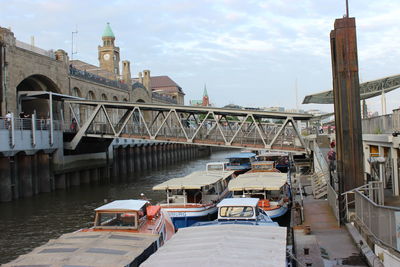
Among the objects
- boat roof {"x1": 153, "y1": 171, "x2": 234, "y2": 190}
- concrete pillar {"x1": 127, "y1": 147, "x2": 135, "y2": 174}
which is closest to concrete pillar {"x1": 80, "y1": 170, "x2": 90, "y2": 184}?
concrete pillar {"x1": 127, "y1": 147, "x2": 135, "y2": 174}

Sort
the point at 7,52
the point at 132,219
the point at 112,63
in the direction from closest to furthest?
the point at 132,219 < the point at 7,52 < the point at 112,63

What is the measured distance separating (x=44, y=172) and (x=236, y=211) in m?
26.7

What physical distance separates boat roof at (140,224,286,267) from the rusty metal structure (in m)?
6.99

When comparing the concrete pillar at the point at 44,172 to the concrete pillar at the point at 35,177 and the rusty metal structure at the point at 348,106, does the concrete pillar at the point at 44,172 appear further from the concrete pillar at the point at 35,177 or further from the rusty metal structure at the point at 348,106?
the rusty metal structure at the point at 348,106

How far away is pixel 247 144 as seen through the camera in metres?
36.4

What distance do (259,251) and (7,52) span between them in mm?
38014

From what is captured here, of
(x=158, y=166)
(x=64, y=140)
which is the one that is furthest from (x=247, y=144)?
(x=158, y=166)

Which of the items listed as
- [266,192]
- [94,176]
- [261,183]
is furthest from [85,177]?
[261,183]

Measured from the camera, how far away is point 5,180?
31875 mm

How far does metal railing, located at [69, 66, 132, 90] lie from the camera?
53688mm

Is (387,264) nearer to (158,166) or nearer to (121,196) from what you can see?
(121,196)

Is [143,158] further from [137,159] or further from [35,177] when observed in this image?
[35,177]

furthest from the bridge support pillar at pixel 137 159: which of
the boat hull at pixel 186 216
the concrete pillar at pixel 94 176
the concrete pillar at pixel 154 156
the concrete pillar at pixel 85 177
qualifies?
the boat hull at pixel 186 216

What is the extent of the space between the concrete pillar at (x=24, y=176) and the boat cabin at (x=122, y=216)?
853 inches
